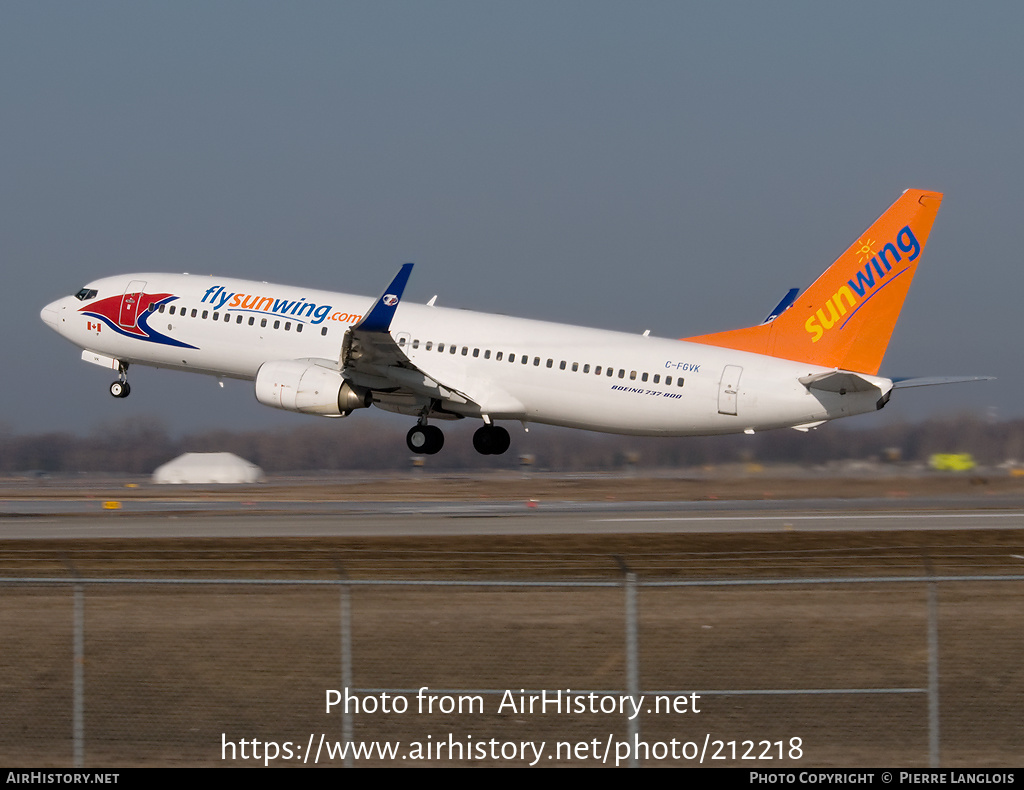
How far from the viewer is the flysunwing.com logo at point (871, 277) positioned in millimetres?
39812

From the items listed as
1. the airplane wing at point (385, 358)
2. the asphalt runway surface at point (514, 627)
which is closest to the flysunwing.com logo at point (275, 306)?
the airplane wing at point (385, 358)

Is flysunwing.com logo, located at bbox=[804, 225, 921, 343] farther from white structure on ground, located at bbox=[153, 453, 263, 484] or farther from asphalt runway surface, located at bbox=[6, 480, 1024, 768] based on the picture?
white structure on ground, located at bbox=[153, 453, 263, 484]

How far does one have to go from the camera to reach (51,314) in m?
49.4

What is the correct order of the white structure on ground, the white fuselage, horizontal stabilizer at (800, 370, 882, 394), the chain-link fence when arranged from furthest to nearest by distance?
the white structure on ground
the white fuselage
horizontal stabilizer at (800, 370, 882, 394)
the chain-link fence

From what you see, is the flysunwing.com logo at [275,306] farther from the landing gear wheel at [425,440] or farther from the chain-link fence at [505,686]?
the chain-link fence at [505,686]

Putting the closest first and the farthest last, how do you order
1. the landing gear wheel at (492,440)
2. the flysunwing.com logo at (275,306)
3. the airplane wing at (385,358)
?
the airplane wing at (385,358), the flysunwing.com logo at (275,306), the landing gear wheel at (492,440)

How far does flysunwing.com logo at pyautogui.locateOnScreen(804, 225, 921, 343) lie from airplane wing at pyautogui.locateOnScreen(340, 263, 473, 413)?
12.6 metres

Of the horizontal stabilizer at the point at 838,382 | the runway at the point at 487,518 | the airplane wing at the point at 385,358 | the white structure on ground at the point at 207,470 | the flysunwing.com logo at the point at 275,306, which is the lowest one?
the runway at the point at 487,518

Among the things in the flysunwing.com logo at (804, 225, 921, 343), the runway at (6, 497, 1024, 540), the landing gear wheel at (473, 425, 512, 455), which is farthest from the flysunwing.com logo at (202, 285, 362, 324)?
the flysunwing.com logo at (804, 225, 921, 343)

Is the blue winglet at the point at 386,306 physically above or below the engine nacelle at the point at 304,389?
above

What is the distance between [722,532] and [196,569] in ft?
50.2

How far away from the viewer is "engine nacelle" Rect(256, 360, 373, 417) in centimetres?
4212

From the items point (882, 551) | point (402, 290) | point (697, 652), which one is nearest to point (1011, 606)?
point (882, 551)

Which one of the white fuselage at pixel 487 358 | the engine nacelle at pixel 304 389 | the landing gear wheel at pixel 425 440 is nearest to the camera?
the white fuselage at pixel 487 358
